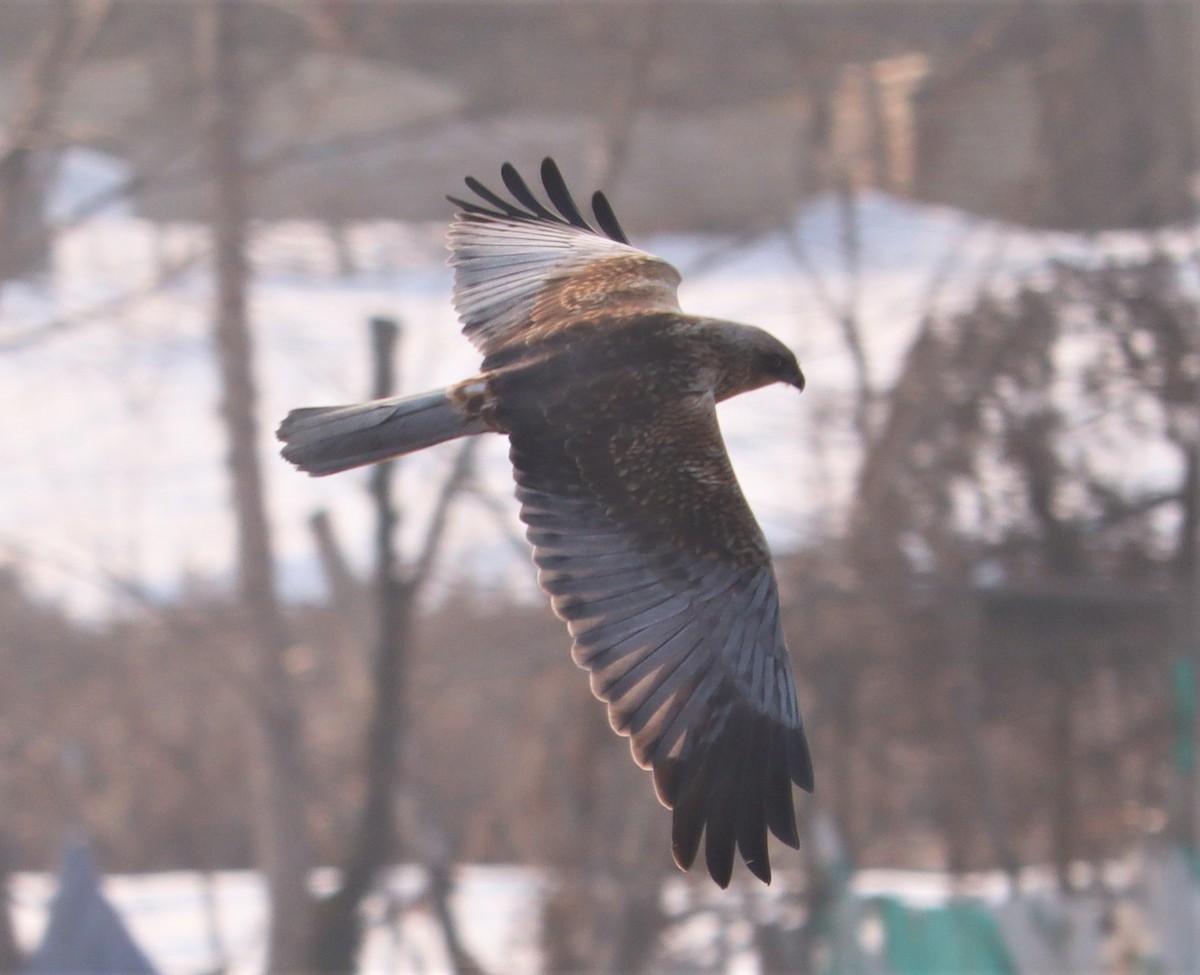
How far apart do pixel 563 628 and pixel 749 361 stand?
5043 millimetres

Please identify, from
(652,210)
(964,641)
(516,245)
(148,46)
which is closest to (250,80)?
(148,46)

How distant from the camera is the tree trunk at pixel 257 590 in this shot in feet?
25.3

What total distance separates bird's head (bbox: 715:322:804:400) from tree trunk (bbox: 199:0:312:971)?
16.7 feet

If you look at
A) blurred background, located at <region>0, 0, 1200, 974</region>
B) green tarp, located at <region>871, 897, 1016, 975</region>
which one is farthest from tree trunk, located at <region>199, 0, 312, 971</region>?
green tarp, located at <region>871, 897, 1016, 975</region>

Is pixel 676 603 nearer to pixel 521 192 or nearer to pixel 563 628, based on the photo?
pixel 521 192

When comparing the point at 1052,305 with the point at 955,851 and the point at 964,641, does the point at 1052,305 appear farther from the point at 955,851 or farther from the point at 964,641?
the point at 955,851

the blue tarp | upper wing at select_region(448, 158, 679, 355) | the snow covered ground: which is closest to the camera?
upper wing at select_region(448, 158, 679, 355)

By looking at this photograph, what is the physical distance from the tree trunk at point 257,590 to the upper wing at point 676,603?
522cm

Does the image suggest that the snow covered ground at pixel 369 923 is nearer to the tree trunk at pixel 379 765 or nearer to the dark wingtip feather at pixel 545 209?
the tree trunk at pixel 379 765

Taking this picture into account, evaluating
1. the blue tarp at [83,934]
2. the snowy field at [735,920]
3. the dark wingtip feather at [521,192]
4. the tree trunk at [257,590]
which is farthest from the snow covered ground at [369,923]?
the dark wingtip feather at [521,192]

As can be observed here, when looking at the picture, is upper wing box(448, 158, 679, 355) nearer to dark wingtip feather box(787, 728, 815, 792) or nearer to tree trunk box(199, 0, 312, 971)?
dark wingtip feather box(787, 728, 815, 792)

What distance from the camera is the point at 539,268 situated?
308 cm

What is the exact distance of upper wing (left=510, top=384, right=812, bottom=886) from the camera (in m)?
2.46

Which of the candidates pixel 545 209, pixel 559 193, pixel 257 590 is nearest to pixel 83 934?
pixel 257 590
